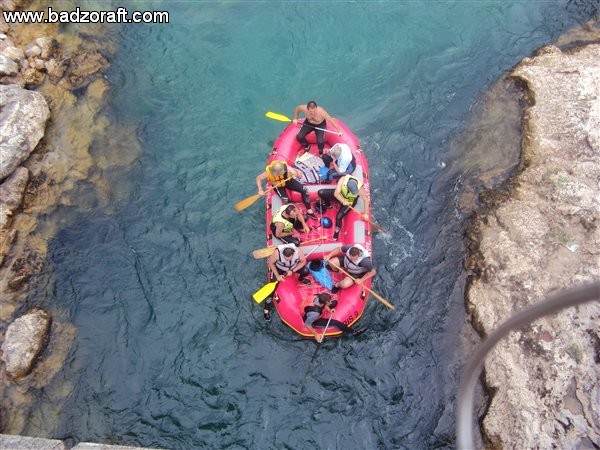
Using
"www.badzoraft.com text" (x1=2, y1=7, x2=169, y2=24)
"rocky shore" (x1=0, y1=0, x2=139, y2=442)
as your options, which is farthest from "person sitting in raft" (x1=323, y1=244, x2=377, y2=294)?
"www.badzoraft.com text" (x1=2, y1=7, x2=169, y2=24)

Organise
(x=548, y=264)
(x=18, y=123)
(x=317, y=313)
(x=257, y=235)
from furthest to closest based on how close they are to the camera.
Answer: (x=18, y=123) → (x=257, y=235) → (x=548, y=264) → (x=317, y=313)

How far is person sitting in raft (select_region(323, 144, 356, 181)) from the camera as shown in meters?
7.85

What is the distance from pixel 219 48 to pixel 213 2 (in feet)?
4.70

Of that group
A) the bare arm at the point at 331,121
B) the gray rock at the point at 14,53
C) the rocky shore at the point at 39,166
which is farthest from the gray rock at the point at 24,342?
the bare arm at the point at 331,121

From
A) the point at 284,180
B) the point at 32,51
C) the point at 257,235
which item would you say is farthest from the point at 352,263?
the point at 32,51

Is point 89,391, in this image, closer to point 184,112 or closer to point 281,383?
point 281,383

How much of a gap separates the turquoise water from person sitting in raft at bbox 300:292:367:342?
53 centimetres

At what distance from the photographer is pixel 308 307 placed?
6.89 m

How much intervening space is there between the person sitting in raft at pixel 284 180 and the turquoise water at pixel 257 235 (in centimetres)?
85

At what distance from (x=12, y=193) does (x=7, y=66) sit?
264cm

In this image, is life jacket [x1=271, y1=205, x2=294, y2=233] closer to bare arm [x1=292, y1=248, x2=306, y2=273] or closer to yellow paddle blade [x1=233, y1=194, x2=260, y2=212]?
bare arm [x1=292, y1=248, x2=306, y2=273]

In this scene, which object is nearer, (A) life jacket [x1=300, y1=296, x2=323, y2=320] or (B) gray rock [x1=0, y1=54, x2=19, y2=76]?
(A) life jacket [x1=300, y1=296, x2=323, y2=320]

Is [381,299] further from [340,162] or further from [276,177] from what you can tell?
[276,177]

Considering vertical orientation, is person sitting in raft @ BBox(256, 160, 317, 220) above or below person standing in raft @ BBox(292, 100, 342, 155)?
below
